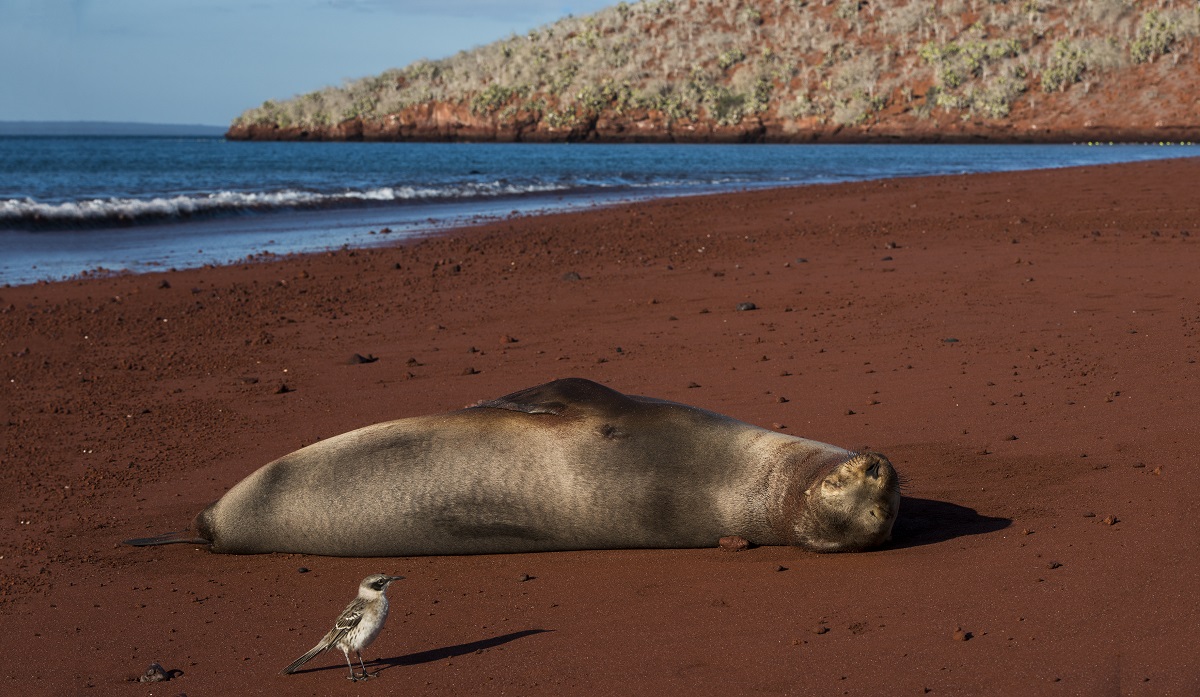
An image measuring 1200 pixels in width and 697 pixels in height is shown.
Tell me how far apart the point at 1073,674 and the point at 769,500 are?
1.57 meters

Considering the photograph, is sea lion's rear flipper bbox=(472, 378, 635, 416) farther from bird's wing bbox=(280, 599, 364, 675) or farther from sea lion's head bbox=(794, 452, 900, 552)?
bird's wing bbox=(280, 599, 364, 675)

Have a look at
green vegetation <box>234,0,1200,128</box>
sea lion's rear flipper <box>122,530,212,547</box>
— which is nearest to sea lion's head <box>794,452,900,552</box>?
sea lion's rear flipper <box>122,530,212,547</box>

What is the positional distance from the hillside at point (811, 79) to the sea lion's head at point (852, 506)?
7520 centimetres

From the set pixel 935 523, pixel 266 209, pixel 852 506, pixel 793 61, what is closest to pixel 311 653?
pixel 852 506

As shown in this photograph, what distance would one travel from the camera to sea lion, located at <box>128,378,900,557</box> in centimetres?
500

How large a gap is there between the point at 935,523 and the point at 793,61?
10419 cm

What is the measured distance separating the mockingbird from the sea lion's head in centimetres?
177

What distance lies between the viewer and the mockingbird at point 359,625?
12.8 ft

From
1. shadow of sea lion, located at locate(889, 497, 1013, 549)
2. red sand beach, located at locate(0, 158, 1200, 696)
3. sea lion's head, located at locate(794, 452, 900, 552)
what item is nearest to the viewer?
red sand beach, located at locate(0, 158, 1200, 696)

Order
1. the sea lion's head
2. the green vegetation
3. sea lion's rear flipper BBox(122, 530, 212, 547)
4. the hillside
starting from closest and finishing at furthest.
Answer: the sea lion's head, sea lion's rear flipper BBox(122, 530, 212, 547), the hillside, the green vegetation

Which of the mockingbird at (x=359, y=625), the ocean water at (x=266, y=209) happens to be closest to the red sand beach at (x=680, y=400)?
the mockingbird at (x=359, y=625)

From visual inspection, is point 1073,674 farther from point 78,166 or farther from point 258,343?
point 78,166

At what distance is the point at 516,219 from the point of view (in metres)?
21.4

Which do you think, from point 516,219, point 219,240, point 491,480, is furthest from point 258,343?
point 516,219
